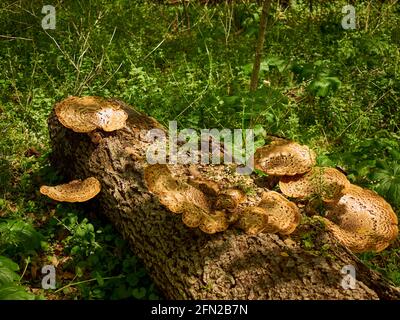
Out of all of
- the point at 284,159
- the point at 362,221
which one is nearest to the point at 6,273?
the point at 284,159

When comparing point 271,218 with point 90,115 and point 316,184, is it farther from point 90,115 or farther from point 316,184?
point 90,115

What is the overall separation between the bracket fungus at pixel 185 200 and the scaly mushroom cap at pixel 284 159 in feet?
2.33

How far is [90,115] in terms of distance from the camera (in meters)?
4.53

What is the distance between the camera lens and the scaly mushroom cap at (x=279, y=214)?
11.3 feet

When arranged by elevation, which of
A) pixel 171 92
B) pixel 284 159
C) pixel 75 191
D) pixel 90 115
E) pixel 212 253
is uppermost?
pixel 90 115

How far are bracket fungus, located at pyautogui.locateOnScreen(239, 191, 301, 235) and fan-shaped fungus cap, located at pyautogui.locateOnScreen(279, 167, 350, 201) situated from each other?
1.29ft

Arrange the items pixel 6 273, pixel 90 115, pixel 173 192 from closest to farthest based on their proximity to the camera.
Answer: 1. pixel 6 273
2. pixel 173 192
3. pixel 90 115

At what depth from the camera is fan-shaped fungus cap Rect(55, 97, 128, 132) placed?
445cm

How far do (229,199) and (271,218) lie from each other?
0.35 m

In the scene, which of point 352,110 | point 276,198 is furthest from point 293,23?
point 276,198

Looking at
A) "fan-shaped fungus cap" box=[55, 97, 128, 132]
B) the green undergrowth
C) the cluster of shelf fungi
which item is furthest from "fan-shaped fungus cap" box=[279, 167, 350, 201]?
"fan-shaped fungus cap" box=[55, 97, 128, 132]

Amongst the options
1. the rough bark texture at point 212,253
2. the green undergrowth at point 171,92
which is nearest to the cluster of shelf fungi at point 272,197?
the rough bark texture at point 212,253

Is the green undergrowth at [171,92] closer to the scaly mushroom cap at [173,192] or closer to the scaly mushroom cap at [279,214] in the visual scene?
the scaly mushroom cap at [173,192]

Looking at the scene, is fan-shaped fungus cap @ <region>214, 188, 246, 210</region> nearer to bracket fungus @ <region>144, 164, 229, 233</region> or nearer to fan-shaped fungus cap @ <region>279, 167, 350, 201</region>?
bracket fungus @ <region>144, 164, 229, 233</region>
